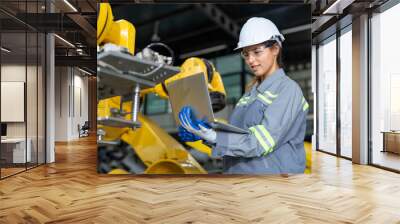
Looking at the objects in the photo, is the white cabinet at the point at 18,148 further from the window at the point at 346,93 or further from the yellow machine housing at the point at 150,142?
the window at the point at 346,93

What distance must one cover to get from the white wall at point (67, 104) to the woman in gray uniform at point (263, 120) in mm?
10117

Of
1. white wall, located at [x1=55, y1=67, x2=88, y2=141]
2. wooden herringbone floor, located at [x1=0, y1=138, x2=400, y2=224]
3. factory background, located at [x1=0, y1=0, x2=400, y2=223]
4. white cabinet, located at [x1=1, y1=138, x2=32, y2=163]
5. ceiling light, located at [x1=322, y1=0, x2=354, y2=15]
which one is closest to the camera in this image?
wooden herringbone floor, located at [x1=0, y1=138, x2=400, y2=224]

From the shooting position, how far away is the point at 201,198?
4402 millimetres

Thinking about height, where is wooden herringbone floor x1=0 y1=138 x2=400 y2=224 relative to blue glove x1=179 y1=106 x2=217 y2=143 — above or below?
below

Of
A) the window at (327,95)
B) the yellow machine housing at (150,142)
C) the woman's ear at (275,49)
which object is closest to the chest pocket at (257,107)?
the woman's ear at (275,49)

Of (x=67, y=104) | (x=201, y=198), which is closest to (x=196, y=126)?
(x=201, y=198)

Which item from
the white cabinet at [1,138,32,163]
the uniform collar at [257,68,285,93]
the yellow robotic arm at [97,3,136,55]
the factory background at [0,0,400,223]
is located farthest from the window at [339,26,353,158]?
the white cabinet at [1,138,32,163]

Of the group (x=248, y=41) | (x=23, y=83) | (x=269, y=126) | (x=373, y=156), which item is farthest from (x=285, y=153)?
(x=23, y=83)

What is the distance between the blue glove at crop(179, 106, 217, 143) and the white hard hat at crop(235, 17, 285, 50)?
1059mm

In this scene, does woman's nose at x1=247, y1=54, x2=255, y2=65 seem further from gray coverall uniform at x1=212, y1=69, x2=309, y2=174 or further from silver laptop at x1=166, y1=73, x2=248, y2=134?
silver laptop at x1=166, y1=73, x2=248, y2=134

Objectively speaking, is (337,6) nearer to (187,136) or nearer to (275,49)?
(275,49)

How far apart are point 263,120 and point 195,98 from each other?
90cm

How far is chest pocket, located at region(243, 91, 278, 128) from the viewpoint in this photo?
527 centimetres

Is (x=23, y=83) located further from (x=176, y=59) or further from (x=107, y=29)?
(x=176, y=59)
